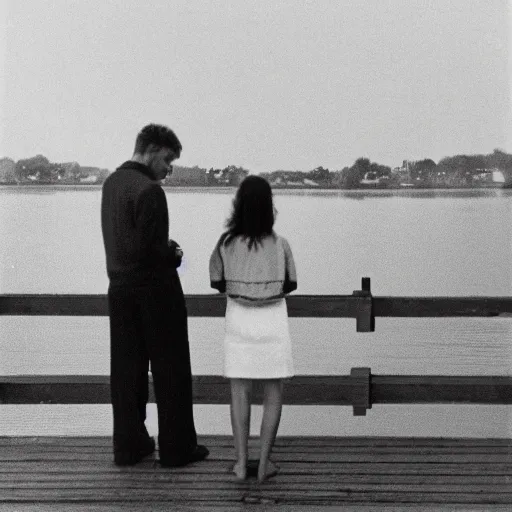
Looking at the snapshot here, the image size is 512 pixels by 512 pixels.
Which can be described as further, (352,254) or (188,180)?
(352,254)

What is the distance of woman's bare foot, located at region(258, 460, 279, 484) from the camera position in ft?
16.2

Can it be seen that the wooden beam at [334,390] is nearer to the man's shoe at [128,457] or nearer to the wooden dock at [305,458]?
the wooden dock at [305,458]

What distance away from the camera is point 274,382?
485cm

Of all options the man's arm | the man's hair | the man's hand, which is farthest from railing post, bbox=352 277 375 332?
the man's hair

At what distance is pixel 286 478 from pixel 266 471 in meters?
0.11

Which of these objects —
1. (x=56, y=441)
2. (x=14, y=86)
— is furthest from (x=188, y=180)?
(x=14, y=86)

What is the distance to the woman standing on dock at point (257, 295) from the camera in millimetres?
4777

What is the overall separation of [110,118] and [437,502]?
39.5m

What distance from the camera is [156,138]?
5086 mm

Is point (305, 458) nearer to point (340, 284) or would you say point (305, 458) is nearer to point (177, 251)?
point (177, 251)

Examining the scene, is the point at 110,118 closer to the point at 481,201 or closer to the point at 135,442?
the point at 481,201

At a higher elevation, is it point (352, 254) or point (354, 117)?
point (354, 117)

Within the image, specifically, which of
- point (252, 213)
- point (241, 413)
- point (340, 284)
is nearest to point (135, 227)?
point (252, 213)

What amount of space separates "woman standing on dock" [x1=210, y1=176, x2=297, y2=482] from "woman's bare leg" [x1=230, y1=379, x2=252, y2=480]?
23 mm
